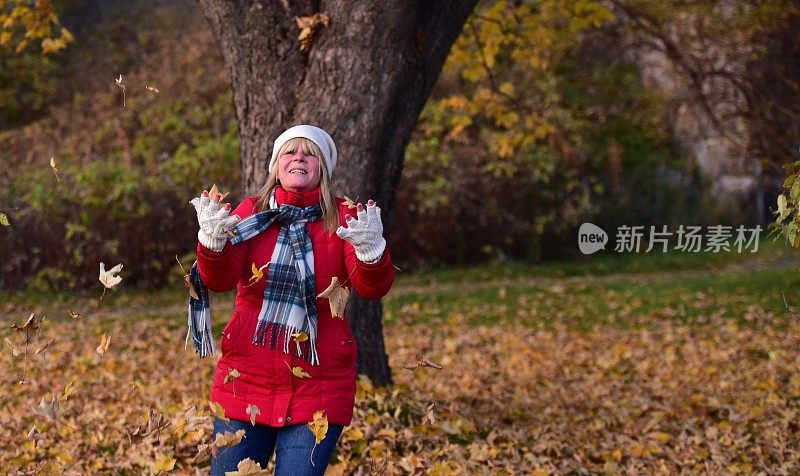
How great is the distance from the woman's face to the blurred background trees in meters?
5.17

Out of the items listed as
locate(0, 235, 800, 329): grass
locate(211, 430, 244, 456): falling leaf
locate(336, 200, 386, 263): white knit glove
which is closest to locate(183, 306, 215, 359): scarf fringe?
locate(211, 430, 244, 456): falling leaf

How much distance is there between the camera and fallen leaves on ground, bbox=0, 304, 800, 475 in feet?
15.0

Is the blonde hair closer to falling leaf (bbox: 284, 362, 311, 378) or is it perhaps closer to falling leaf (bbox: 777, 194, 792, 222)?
falling leaf (bbox: 284, 362, 311, 378)

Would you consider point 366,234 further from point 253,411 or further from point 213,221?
point 253,411

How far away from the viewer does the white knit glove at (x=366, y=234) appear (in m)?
2.75

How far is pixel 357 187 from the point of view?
504cm

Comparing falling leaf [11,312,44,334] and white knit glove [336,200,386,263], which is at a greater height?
white knit glove [336,200,386,263]

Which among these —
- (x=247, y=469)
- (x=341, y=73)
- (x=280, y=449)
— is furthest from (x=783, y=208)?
(x=341, y=73)

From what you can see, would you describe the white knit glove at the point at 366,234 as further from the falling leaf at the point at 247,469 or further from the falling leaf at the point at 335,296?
the falling leaf at the point at 247,469

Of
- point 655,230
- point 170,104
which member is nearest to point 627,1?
point 655,230

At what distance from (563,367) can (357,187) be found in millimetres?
3468

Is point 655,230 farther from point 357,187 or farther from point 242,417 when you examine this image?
point 242,417

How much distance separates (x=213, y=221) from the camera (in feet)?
9.02

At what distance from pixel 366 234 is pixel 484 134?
41.9 ft
